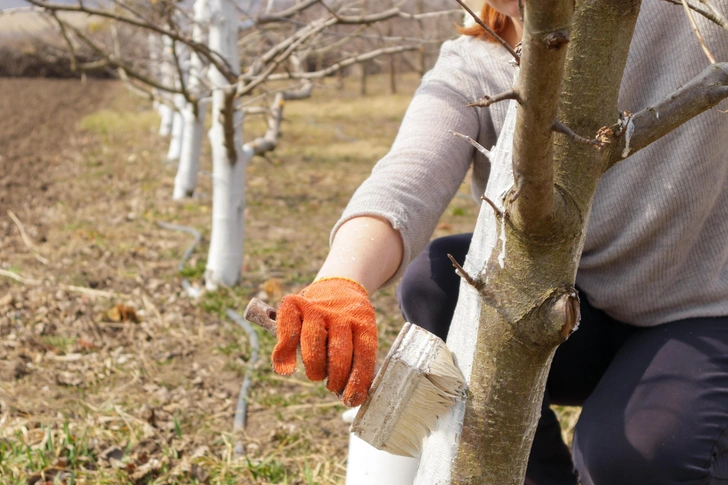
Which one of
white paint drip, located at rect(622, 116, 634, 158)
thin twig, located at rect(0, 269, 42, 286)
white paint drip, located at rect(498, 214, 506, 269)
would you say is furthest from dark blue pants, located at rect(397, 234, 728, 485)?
thin twig, located at rect(0, 269, 42, 286)

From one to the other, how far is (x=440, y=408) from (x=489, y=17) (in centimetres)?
100

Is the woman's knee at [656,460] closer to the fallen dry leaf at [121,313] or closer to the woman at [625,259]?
the woman at [625,259]

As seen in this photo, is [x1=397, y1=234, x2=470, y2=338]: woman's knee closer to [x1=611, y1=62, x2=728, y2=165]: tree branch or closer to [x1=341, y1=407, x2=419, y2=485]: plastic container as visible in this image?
[x1=341, y1=407, x2=419, y2=485]: plastic container

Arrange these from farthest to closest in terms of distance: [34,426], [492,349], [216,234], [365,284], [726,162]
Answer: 1. [216,234]
2. [34,426]
3. [726,162]
4. [365,284]
5. [492,349]

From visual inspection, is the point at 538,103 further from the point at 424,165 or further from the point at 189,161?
the point at 189,161

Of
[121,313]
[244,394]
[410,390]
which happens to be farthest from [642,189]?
[121,313]

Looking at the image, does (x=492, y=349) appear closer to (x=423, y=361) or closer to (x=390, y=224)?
(x=423, y=361)

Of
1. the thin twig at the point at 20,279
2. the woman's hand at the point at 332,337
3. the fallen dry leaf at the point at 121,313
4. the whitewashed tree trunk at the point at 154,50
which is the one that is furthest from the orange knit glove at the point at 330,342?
the whitewashed tree trunk at the point at 154,50

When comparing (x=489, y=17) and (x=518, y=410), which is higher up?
(x=489, y=17)

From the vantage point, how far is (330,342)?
1.10m

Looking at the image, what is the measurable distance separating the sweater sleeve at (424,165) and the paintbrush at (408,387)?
0.33 m

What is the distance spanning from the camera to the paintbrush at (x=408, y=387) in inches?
43.1

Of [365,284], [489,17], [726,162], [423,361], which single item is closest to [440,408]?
[423,361]

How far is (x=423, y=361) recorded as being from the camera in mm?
1093
